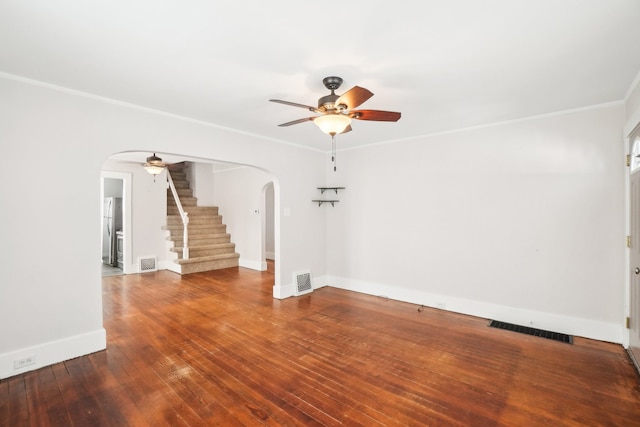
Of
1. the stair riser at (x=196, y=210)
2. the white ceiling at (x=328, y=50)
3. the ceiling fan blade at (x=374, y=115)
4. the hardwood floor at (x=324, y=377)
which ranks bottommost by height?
the hardwood floor at (x=324, y=377)

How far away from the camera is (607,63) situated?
2385 mm

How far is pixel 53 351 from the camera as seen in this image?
2857mm

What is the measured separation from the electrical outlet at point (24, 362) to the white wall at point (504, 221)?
167 inches

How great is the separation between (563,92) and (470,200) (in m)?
1.63

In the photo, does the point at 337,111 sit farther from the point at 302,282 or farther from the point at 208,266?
the point at 208,266

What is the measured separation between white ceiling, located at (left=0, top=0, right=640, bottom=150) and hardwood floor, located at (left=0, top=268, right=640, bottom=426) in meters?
2.61

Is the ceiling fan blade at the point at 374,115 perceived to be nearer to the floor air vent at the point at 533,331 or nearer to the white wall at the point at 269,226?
the floor air vent at the point at 533,331

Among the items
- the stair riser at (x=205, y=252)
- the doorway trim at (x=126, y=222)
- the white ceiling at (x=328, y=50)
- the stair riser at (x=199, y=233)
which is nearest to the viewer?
the white ceiling at (x=328, y=50)

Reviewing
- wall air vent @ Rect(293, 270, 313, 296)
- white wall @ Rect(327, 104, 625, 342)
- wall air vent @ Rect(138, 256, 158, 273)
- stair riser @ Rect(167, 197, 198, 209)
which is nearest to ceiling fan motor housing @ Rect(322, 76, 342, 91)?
white wall @ Rect(327, 104, 625, 342)

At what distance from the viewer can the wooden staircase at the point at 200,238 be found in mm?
7030

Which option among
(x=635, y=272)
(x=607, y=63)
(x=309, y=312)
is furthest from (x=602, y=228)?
(x=309, y=312)

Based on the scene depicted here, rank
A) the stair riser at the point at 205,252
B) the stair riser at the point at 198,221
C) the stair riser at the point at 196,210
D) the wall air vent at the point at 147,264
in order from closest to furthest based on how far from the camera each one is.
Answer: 1. the wall air vent at the point at 147,264
2. the stair riser at the point at 205,252
3. the stair riser at the point at 198,221
4. the stair riser at the point at 196,210

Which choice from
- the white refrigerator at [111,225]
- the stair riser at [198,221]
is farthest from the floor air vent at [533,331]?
the white refrigerator at [111,225]

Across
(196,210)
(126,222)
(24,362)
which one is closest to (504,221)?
(24,362)
